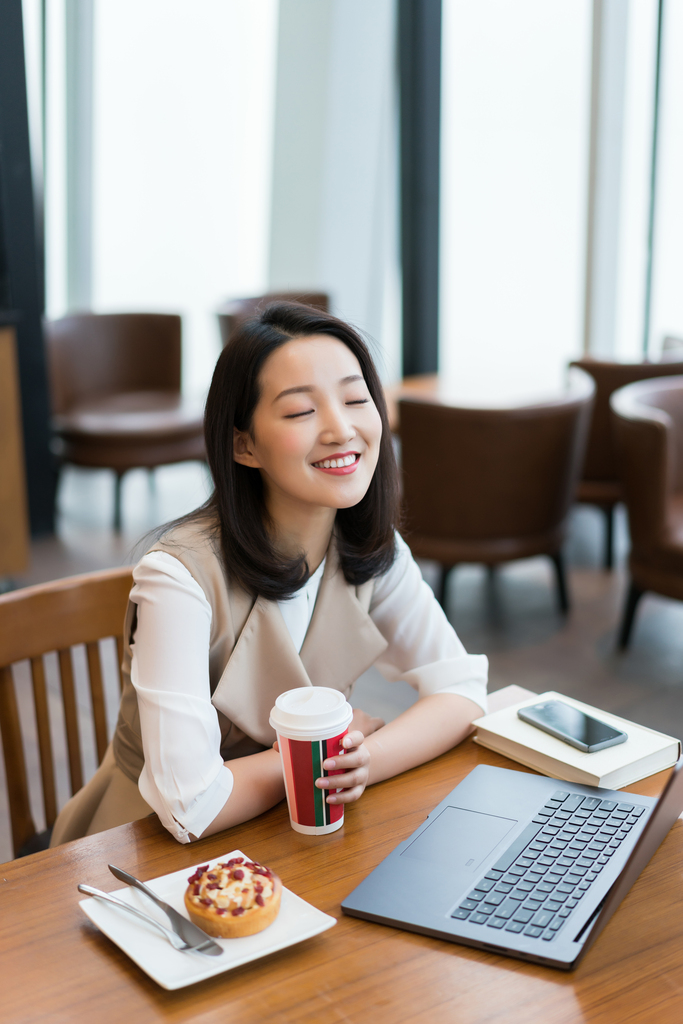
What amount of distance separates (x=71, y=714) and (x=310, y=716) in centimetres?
60

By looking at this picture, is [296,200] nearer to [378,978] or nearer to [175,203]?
[175,203]

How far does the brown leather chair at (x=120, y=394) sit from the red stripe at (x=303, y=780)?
351 centimetres

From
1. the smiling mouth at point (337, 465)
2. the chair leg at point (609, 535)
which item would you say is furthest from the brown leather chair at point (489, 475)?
the smiling mouth at point (337, 465)

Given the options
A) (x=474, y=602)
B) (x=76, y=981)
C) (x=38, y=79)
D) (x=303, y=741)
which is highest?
(x=38, y=79)

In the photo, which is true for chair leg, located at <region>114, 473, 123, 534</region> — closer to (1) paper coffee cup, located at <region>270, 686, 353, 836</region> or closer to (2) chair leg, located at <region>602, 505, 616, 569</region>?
(2) chair leg, located at <region>602, 505, 616, 569</region>

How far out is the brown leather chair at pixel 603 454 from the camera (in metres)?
4.19

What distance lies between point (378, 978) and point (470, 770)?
40cm

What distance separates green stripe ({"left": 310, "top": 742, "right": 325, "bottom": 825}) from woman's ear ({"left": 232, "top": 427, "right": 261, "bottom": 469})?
390mm

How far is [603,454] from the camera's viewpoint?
14.0ft

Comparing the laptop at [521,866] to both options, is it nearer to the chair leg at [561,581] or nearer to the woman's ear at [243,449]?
the woman's ear at [243,449]

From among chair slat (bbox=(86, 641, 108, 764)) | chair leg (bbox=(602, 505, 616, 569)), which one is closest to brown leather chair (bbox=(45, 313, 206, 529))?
chair leg (bbox=(602, 505, 616, 569))

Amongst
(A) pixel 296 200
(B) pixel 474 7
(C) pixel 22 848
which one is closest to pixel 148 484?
(A) pixel 296 200

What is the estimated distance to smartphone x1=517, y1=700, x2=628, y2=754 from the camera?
120cm

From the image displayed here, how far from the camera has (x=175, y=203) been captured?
259 inches
